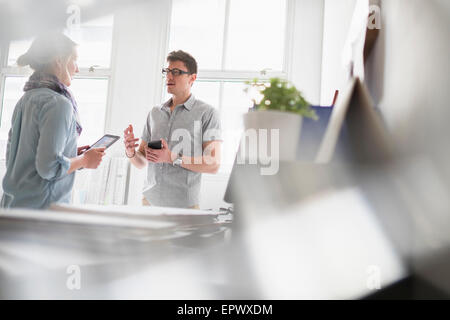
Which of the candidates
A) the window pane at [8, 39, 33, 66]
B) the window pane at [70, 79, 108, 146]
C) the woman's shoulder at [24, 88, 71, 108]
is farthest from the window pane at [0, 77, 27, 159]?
the woman's shoulder at [24, 88, 71, 108]

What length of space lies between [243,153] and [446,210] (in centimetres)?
25

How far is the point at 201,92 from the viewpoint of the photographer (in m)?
3.58

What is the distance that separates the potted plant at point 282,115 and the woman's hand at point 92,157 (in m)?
0.63

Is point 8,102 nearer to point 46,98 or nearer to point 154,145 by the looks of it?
point 154,145

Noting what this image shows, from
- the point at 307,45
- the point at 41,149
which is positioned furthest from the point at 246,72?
the point at 41,149

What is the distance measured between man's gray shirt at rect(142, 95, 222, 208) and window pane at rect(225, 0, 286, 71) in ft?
6.63

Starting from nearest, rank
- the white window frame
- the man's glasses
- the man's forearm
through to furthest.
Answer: the man's forearm < the man's glasses < the white window frame

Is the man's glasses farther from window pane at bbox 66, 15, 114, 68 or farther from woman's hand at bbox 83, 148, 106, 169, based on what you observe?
window pane at bbox 66, 15, 114, 68

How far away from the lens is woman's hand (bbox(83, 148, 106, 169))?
1002 mm

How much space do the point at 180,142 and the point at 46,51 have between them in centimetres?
70

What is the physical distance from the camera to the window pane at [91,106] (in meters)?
3.57

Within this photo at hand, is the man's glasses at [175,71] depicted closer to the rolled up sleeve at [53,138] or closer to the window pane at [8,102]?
the rolled up sleeve at [53,138]
